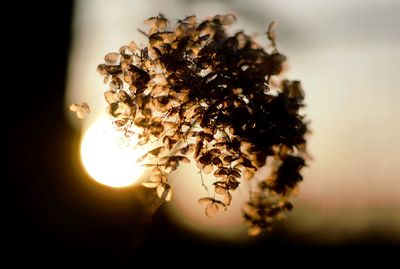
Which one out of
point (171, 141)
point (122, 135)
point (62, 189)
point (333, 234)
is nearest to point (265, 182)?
point (171, 141)

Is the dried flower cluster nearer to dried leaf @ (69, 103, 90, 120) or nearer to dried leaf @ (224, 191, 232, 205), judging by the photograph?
dried leaf @ (224, 191, 232, 205)

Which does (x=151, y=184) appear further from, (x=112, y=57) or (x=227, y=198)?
(x=112, y=57)

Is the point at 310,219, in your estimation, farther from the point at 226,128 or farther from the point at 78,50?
the point at 226,128

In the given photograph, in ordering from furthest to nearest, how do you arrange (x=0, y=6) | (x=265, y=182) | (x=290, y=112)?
(x=0, y=6) < (x=265, y=182) < (x=290, y=112)

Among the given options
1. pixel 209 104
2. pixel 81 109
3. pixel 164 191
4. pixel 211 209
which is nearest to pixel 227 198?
pixel 211 209

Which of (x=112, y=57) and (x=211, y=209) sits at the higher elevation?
(x=112, y=57)

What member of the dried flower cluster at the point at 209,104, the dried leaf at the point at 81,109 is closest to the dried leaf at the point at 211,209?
the dried flower cluster at the point at 209,104

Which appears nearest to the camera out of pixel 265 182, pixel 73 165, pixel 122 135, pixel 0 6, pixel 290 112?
pixel 290 112

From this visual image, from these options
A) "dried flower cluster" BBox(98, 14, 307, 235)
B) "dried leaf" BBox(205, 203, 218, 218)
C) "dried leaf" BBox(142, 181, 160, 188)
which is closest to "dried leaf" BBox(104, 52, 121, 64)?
"dried flower cluster" BBox(98, 14, 307, 235)
